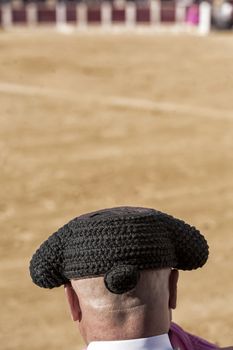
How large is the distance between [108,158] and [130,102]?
3093 mm

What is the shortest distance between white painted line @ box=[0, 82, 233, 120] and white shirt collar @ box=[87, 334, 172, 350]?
9729mm

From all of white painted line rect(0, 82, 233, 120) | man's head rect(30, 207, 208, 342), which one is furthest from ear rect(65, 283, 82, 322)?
white painted line rect(0, 82, 233, 120)

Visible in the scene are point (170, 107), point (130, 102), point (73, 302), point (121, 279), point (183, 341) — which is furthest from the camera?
point (130, 102)

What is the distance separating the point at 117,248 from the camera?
154 centimetres

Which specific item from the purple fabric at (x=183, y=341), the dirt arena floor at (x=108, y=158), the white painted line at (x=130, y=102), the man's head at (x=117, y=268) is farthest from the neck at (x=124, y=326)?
the white painted line at (x=130, y=102)

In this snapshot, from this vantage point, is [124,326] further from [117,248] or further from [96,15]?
[96,15]

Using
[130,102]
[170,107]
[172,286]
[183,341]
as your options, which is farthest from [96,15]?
[172,286]

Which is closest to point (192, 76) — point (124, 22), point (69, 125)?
point (69, 125)

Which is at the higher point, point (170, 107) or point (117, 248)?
point (117, 248)

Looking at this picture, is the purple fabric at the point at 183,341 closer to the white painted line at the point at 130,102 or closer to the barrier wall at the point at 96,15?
the white painted line at the point at 130,102

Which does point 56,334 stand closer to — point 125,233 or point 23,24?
point 125,233

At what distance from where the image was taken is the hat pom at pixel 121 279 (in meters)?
1.51

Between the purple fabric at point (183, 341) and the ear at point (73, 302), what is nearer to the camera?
the ear at point (73, 302)

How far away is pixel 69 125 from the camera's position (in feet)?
34.9
